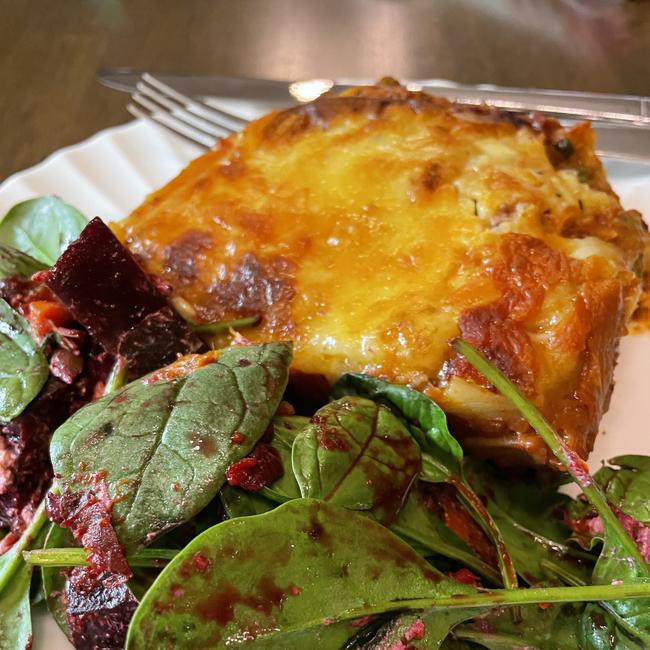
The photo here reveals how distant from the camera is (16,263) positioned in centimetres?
152

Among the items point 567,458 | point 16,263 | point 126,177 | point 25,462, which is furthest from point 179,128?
point 567,458

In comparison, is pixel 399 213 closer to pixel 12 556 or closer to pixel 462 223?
pixel 462 223

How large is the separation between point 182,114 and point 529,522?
1620 mm

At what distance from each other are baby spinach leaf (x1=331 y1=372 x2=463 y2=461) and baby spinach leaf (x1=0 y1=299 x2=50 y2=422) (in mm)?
590

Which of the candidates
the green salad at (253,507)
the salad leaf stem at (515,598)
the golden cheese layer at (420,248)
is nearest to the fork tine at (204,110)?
the golden cheese layer at (420,248)

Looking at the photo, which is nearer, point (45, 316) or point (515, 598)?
point (515, 598)

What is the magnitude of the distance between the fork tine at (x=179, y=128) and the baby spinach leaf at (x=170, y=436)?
1.18 meters

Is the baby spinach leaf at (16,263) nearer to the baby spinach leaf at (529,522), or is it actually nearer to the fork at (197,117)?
the fork at (197,117)

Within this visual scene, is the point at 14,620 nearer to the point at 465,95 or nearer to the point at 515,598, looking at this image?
the point at 515,598

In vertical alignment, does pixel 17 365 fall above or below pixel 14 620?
above

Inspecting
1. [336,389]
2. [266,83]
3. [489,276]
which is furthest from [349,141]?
[266,83]

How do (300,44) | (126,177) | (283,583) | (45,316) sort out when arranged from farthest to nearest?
1. (300,44)
2. (126,177)
3. (45,316)
4. (283,583)

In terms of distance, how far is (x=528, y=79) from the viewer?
10.6 ft

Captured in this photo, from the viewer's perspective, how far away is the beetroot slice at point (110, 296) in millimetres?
1328
